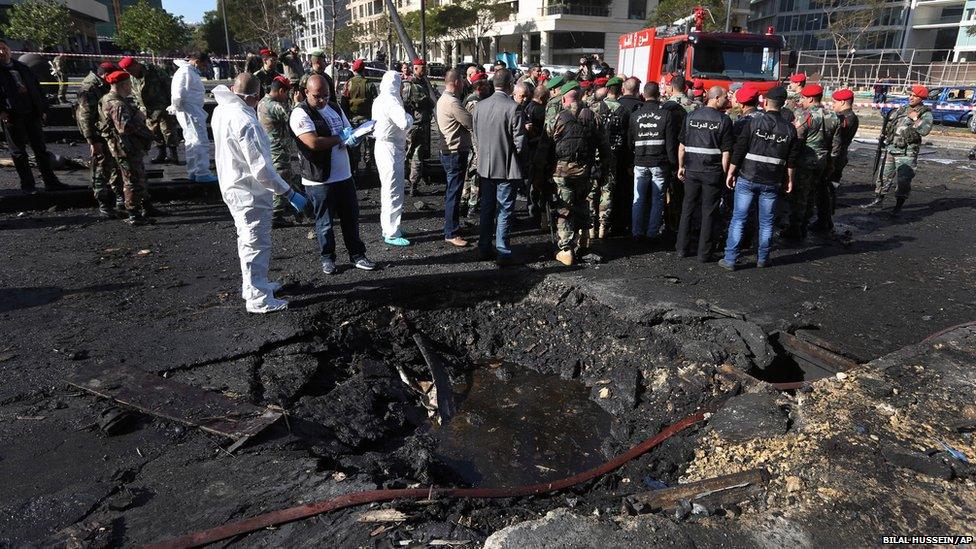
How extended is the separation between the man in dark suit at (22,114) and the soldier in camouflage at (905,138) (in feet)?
41.6

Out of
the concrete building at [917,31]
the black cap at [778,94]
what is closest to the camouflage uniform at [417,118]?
the black cap at [778,94]

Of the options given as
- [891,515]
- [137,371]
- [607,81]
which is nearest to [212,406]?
[137,371]

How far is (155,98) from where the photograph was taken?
32.8 ft

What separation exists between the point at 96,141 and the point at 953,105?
2432cm

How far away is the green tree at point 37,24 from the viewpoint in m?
25.8

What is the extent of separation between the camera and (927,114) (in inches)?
330

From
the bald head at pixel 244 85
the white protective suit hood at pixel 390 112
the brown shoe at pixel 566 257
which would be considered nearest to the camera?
the bald head at pixel 244 85

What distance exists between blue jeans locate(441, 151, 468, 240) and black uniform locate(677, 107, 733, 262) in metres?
2.57

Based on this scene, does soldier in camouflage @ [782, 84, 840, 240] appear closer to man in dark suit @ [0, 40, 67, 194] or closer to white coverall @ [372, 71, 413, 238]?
white coverall @ [372, 71, 413, 238]

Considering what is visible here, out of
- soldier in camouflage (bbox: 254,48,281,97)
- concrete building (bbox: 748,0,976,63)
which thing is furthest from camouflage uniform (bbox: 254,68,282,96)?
concrete building (bbox: 748,0,976,63)

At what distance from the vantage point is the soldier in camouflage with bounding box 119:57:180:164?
9602 millimetres

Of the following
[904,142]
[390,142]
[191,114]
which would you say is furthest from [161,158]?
[904,142]

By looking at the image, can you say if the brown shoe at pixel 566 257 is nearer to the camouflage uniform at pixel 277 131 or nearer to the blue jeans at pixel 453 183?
the blue jeans at pixel 453 183

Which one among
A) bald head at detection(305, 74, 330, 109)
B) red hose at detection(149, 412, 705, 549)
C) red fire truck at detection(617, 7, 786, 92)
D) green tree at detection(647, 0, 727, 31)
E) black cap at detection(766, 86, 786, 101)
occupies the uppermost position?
green tree at detection(647, 0, 727, 31)
